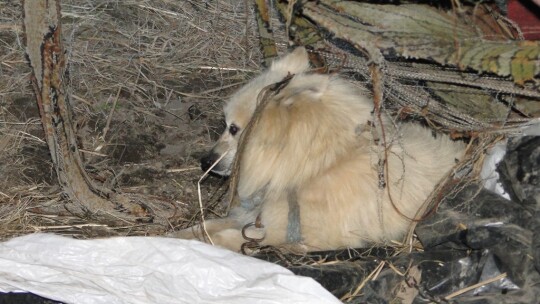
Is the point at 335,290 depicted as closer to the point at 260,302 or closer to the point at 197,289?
the point at 260,302

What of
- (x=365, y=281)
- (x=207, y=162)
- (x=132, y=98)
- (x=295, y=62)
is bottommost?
(x=132, y=98)

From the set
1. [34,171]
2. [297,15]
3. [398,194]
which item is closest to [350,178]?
[398,194]

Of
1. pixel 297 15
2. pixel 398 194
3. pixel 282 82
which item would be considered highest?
pixel 297 15

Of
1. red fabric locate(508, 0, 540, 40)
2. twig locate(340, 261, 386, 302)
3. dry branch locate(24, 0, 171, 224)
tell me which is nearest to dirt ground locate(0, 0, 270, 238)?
dry branch locate(24, 0, 171, 224)

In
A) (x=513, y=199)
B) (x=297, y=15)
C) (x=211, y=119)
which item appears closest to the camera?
(x=513, y=199)

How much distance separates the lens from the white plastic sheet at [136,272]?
2.65m

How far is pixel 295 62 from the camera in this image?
10.8 feet

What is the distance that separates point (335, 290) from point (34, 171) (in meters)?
1.80

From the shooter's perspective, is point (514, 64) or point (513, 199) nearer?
point (514, 64)

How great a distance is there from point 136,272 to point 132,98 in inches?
69.0

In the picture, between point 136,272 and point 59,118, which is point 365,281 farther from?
point 59,118

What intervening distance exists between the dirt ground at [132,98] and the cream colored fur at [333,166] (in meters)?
0.60

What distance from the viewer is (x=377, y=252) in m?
3.03

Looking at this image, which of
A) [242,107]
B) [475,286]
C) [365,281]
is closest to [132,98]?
[242,107]
